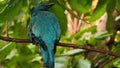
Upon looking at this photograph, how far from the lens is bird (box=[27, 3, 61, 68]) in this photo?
151 centimetres

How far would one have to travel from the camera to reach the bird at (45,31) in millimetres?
1505

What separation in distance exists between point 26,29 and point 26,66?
0.70ft

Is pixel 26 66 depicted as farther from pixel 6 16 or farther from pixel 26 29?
pixel 6 16

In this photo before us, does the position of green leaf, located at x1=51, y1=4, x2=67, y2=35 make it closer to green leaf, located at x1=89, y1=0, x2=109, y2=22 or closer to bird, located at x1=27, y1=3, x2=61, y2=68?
bird, located at x1=27, y1=3, x2=61, y2=68

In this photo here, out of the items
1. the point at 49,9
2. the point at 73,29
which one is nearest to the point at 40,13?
the point at 49,9

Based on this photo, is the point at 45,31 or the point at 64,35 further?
the point at 64,35

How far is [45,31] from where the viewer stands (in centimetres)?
161

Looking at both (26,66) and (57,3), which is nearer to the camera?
(57,3)

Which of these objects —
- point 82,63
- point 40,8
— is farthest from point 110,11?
point 40,8

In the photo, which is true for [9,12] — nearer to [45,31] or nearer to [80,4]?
[45,31]

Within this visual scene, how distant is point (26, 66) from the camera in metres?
1.87

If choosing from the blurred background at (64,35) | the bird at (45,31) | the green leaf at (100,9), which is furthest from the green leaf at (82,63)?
the green leaf at (100,9)

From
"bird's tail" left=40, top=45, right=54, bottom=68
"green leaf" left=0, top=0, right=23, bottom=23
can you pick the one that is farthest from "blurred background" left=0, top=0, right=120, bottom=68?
"bird's tail" left=40, top=45, right=54, bottom=68

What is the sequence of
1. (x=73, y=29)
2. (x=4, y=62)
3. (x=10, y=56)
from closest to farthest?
1. (x=10, y=56)
2. (x=4, y=62)
3. (x=73, y=29)
